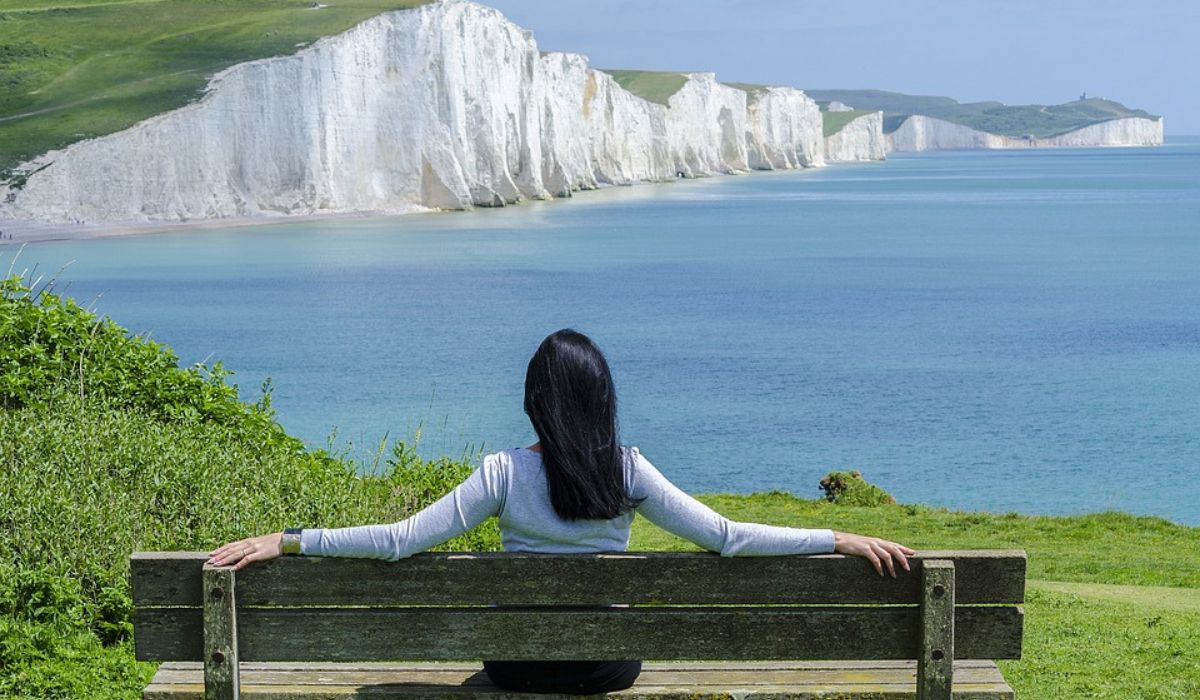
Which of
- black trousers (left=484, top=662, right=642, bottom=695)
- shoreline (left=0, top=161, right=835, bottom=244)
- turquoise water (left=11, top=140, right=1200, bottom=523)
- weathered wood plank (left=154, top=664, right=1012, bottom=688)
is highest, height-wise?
black trousers (left=484, top=662, right=642, bottom=695)

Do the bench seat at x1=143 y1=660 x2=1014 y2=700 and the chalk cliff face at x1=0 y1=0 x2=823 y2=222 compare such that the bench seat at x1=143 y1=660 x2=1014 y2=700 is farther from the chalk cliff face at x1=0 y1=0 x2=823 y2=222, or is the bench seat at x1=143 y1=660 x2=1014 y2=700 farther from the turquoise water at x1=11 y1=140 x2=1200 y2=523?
the chalk cliff face at x1=0 y1=0 x2=823 y2=222

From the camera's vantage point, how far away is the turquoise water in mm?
31500

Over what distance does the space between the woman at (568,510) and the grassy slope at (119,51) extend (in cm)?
8458

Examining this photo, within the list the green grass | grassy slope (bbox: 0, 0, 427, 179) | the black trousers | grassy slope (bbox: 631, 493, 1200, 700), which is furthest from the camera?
the green grass

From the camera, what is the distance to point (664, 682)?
4.83 metres

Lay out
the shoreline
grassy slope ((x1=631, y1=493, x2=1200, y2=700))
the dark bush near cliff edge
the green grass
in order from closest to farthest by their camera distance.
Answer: grassy slope ((x1=631, y1=493, x2=1200, y2=700))
the dark bush near cliff edge
the shoreline
the green grass

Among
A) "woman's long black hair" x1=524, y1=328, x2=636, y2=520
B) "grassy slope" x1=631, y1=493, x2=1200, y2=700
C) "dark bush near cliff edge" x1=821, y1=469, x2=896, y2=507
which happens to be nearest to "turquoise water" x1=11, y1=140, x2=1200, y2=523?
"dark bush near cliff edge" x1=821, y1=469, x2=896, y2=507

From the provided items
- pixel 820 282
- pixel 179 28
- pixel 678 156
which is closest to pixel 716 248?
pixel 820 282

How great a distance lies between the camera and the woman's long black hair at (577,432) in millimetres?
4582

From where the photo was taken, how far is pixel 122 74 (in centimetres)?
9438

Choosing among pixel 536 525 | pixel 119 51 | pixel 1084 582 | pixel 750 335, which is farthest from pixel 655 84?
pixel 536 525

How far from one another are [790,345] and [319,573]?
1718 inches

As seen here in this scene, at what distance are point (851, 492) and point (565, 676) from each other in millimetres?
18191

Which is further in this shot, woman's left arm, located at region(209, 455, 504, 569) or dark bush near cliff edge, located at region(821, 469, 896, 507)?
dark bush near cliff edge, located at region(821, 469, 896, 507)
